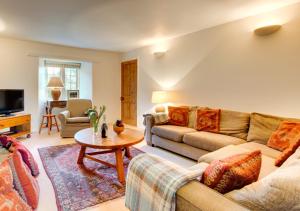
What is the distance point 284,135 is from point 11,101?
509 cm

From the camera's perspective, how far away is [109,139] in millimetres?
2822

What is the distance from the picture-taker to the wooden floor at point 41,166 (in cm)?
202

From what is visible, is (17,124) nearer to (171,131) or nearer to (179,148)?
(171,131)

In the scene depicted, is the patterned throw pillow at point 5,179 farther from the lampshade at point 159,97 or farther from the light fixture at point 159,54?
the light fixture at point 159,54

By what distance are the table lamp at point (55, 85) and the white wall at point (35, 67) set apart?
0.35 m

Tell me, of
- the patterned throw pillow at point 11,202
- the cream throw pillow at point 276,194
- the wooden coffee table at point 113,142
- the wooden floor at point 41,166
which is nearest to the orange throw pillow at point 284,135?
the wooden floor at point 41,166

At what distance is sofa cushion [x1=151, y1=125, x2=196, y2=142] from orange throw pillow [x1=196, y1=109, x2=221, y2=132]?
7.1 inches

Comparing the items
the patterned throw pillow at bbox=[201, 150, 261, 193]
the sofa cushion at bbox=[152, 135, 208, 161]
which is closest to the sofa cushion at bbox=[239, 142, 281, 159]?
the sofa cushion at bbox=[152, 135, 208, 161]

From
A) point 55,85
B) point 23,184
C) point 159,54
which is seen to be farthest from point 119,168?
point 55,85

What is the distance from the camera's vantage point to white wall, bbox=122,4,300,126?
279 centimetres

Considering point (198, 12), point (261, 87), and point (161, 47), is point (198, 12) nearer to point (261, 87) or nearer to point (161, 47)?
point (261, 87)

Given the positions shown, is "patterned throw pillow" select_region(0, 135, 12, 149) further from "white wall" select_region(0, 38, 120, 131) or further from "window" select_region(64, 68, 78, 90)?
"window" select_region(64, 68, 78, 90)

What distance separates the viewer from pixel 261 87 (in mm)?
3119

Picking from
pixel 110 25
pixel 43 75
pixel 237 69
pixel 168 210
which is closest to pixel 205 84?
pixel 237 69
